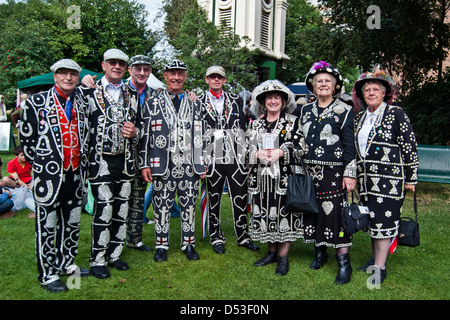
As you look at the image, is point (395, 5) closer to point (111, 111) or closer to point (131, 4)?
point (111, 111)

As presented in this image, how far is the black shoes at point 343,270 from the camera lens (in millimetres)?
3637

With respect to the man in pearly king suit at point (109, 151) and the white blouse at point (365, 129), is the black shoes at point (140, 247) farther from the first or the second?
the white blouse at point (365, 129)

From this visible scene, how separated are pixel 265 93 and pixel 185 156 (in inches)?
43.8

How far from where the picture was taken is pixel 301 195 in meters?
3.59

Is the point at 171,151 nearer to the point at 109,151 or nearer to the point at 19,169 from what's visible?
the point at 109,151

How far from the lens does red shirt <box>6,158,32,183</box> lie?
6660 mm

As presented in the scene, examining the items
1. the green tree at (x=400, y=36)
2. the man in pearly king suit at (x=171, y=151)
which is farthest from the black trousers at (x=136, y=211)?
the green tree at (x=400, y=36)

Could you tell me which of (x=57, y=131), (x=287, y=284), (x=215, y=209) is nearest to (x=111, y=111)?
(x=57, y=131)

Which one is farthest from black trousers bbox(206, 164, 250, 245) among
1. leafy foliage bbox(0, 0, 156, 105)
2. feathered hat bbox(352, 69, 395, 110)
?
leafy foliage bbox(0, 0, 156, 105)

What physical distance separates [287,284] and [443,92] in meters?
6.77

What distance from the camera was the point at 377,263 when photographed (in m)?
3.77

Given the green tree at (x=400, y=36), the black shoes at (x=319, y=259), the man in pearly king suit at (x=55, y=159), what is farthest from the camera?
the green tree at (x=400, y=36)

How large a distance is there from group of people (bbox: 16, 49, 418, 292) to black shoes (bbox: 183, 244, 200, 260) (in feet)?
0.09

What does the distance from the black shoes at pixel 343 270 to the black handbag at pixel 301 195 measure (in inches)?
22.6
